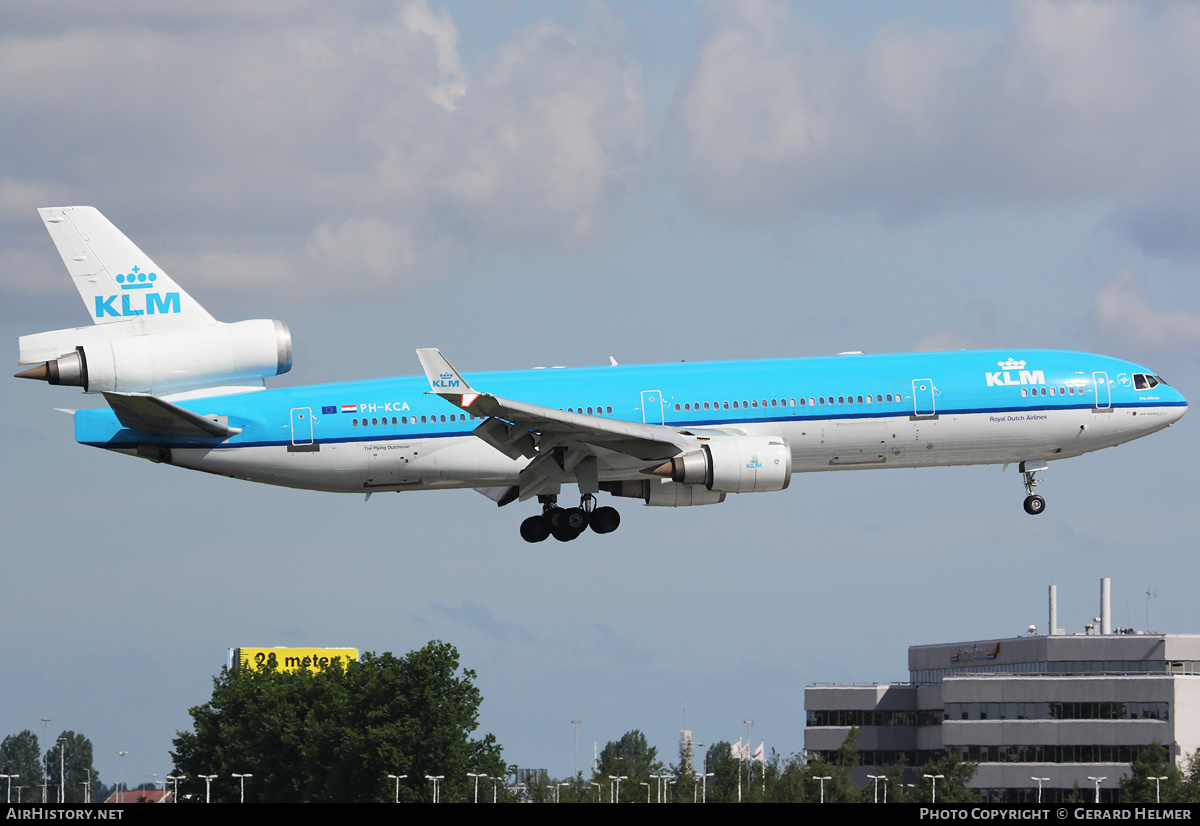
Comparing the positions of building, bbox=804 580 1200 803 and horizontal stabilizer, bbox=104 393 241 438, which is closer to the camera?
horizontal stabilizer, bbox=104 393 241 438

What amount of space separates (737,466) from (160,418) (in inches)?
741

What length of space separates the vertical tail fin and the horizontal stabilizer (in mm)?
4173

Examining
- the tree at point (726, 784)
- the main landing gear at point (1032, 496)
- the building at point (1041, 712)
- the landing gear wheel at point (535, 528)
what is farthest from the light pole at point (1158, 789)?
the landing gear wheel at point (535, 528)

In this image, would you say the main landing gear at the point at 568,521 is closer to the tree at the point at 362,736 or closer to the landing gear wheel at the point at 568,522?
the landing gear wheel at the point at 568,522

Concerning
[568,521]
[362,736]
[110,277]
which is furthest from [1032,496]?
[362,736]

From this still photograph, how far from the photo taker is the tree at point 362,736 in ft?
422

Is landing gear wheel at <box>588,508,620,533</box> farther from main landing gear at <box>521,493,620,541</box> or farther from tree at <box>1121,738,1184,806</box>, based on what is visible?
tree at <box>1121,738,1184,806</box>

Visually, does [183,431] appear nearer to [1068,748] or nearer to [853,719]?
[1068,748]

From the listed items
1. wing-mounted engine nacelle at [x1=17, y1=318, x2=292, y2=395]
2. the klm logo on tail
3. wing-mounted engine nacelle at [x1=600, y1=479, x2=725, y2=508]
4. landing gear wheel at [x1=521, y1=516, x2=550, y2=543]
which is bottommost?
landing gear wheel at [x1=521, y1=516, x2=550, y2=543]

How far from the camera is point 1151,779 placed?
10369 centimetres

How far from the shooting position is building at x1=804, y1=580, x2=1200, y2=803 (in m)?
117

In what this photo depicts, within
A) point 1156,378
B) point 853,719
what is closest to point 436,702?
point 853,719

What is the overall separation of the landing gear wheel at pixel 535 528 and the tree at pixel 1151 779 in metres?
63.1

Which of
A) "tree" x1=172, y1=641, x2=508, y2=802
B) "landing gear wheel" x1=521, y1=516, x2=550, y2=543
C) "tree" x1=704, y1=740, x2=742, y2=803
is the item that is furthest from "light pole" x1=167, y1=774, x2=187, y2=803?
"landing gear wheel" x1=521, y1=516, x2=550, y2=543
